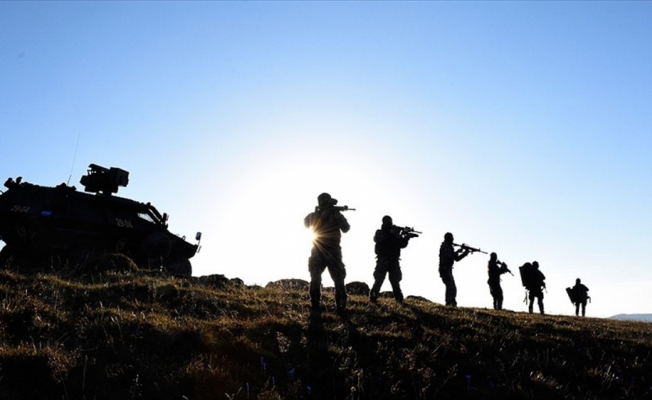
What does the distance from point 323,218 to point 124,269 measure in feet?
18.1

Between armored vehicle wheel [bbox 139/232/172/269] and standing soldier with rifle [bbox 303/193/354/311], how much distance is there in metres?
7.78

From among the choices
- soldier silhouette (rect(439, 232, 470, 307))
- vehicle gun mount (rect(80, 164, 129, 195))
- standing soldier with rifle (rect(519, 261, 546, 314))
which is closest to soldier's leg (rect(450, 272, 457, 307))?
soldier silhouette (rect(439, 232, 470, 307))

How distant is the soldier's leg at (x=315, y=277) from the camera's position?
30.7ft

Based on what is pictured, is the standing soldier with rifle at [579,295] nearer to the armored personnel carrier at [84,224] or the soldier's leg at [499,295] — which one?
the soldier's leg at [499,295]

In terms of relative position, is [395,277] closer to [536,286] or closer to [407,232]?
[407,232]

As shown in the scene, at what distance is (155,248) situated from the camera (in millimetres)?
16172

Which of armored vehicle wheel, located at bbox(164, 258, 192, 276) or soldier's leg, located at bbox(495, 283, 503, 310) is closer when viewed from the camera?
armored vehicle wheel, located at bbox(164, 258, 192, 276)

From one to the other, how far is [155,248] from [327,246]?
27.7ft

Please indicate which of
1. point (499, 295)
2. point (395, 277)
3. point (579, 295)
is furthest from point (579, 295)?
point (395, 277)

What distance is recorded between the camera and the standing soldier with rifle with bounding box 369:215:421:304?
1325 centimetres

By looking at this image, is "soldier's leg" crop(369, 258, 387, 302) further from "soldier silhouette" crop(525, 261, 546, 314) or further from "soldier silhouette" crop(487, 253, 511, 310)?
"soldier silhouette" crop(525, 261, 546, 314)

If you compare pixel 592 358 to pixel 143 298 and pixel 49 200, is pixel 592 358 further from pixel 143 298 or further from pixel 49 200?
pixel 49 200

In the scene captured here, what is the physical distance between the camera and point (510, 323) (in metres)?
10.5

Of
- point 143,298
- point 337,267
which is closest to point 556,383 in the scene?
point 337,267
